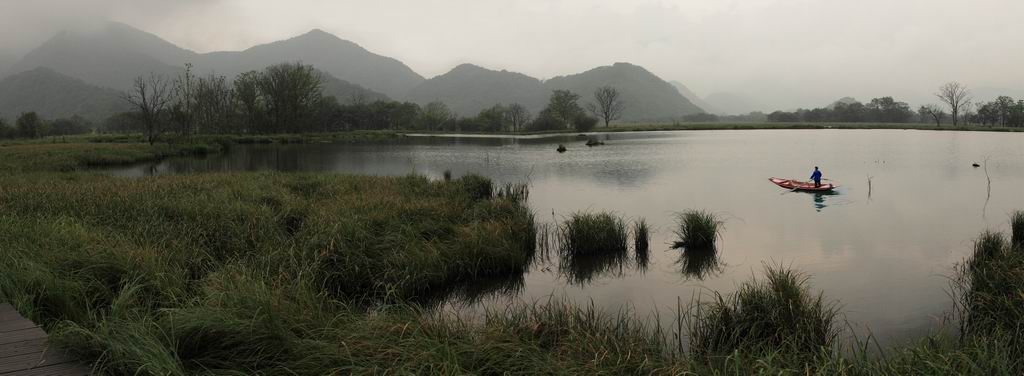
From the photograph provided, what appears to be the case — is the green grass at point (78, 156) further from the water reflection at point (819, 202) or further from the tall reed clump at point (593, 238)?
the water reflection at point (819, 202)

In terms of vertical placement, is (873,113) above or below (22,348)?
above

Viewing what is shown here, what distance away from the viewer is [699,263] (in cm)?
1268

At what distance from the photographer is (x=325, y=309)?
Result: 7703 mm

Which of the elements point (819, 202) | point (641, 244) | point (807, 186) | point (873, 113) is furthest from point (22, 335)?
point (873, 113)

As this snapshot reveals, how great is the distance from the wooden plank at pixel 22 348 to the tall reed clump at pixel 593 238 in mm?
10130

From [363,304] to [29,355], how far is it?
510 cm

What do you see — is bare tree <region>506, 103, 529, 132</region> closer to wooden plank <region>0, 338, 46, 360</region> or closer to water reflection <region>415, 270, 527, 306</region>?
water reflection <region>415, 270, 527, 306</region>

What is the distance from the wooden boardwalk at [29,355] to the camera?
4539 millimetres

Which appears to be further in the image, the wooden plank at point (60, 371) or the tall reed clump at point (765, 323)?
the tall reed clump at point (765, 323)

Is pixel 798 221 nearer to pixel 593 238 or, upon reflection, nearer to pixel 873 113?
pixel 593 238

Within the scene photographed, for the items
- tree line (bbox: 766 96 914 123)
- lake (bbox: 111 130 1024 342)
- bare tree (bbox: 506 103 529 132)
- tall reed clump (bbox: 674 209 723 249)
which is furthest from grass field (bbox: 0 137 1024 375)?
tree line (bbox: 766 96 914 123)

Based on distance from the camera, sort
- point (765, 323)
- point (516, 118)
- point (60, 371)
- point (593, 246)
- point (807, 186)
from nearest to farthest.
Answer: point (60, 371)
point (765, 323)
point (593, 246)
point (807, 186)
point (516, 118)

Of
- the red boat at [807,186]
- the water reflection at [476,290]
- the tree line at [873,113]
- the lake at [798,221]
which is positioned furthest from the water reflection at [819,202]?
the tree line at [873,113]

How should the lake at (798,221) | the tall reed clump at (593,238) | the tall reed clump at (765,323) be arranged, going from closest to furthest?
the tall reed clump at (765,323) < the lake at (798,221) < the tall reed clump at (593,238)
